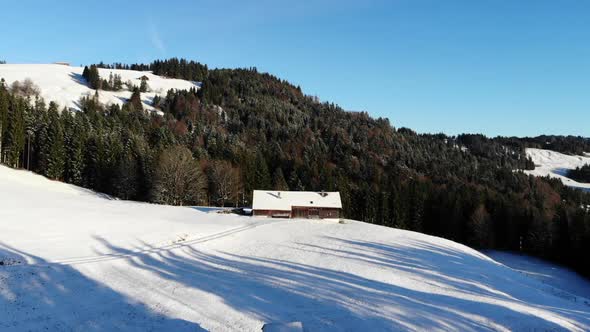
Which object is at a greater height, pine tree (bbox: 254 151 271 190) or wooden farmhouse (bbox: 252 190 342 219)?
pine tree (bbox: 254 151 271 190)

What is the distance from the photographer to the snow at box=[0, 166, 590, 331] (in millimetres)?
20859

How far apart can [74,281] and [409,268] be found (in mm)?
26575

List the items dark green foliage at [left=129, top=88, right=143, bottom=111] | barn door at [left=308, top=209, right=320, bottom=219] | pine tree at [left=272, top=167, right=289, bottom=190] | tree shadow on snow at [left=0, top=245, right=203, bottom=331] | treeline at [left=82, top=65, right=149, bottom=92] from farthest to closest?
1. treeline at [left=82, top=65, right=149, bottom=92]
2. dark green foliage at [left=129, top=88, right=143, bottom=111]
3. pine tree at [left=272, top=167, right=289, bottom=190]
4. barn door at [left=308, top=209, right=320, bottom=219]
5. tree shadow on snow at [left=0, top=245, right=203, bottom=331]

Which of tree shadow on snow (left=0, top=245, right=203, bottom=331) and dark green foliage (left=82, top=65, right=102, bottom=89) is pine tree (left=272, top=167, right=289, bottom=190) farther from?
dark green foliage (left=82, top=65, right=102, bottom=89)

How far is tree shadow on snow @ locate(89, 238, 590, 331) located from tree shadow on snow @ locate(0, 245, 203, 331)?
4.69 meters

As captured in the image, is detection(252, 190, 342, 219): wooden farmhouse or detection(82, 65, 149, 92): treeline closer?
detection(252, 190, 342, 219): wooden farmhouse

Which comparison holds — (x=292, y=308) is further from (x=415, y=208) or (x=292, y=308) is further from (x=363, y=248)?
(x=415, y=208)

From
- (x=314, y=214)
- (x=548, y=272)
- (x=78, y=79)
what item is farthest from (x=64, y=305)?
(x=78, y=79)

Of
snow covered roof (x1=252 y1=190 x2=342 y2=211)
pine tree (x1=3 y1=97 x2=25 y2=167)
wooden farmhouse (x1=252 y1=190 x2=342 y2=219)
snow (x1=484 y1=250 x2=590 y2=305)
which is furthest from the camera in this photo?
pine tree (x1=3 y1=97 x2=25 y2=167)

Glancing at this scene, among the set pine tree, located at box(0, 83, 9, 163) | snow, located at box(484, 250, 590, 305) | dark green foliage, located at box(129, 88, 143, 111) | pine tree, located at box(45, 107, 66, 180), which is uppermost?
dark green foliage, located at box(129, 88, 143, 111)

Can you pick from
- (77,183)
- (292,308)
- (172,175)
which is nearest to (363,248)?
(292,308)

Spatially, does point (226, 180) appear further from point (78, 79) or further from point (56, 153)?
point (78, 79)

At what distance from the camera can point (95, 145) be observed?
81.8 metres

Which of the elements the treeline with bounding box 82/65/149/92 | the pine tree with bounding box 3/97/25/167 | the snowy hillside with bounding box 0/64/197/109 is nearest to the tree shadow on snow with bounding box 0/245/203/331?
the pine tree with bounding box 3/97/25/167
